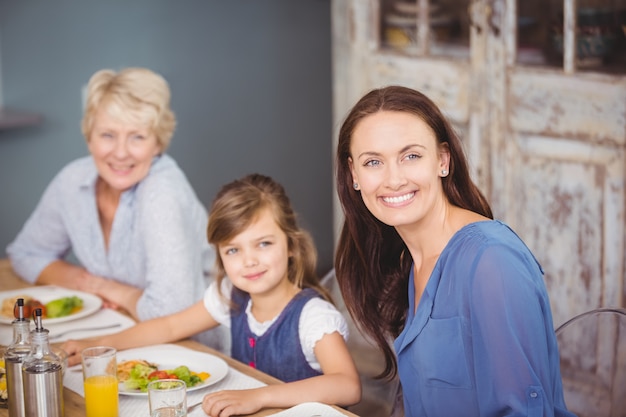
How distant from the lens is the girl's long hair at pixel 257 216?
2006mm

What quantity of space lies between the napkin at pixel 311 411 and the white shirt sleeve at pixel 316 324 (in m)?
0.28

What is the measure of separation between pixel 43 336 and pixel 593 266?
6.22 ft

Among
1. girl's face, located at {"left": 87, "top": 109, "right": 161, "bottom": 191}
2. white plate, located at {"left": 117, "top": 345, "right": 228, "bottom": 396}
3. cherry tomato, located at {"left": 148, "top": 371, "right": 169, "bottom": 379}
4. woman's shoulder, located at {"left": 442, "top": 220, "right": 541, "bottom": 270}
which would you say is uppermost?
girl's face, located at {"left": 87, "top": 109, "right": 161, "bottom": 191}

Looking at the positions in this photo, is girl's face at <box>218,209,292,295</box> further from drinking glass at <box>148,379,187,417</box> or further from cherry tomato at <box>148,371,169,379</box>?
drinking glass at <box>148,379,187,417</box>

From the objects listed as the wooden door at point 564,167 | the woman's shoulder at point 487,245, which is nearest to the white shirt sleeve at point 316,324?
the woman's shoulder at point 487,245

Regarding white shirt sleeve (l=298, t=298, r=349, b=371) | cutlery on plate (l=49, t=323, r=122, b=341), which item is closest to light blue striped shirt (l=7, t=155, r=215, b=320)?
cutlery on plate (l=49, t=323, r=122, b=341)

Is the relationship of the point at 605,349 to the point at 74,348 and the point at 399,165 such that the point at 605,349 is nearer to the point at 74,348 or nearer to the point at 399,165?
the point at 399,165

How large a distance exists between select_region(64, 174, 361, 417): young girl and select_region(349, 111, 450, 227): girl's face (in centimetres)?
36

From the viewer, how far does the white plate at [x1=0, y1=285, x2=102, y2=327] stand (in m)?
2.19

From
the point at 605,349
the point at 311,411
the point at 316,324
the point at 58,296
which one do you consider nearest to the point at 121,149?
the point at 58,296

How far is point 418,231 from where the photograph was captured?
172 centimetres

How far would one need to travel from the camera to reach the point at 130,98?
2.46 m

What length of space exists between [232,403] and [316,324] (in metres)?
0.37

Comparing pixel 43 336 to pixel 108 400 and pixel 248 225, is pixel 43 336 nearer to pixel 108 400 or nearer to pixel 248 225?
pixel 108 400
